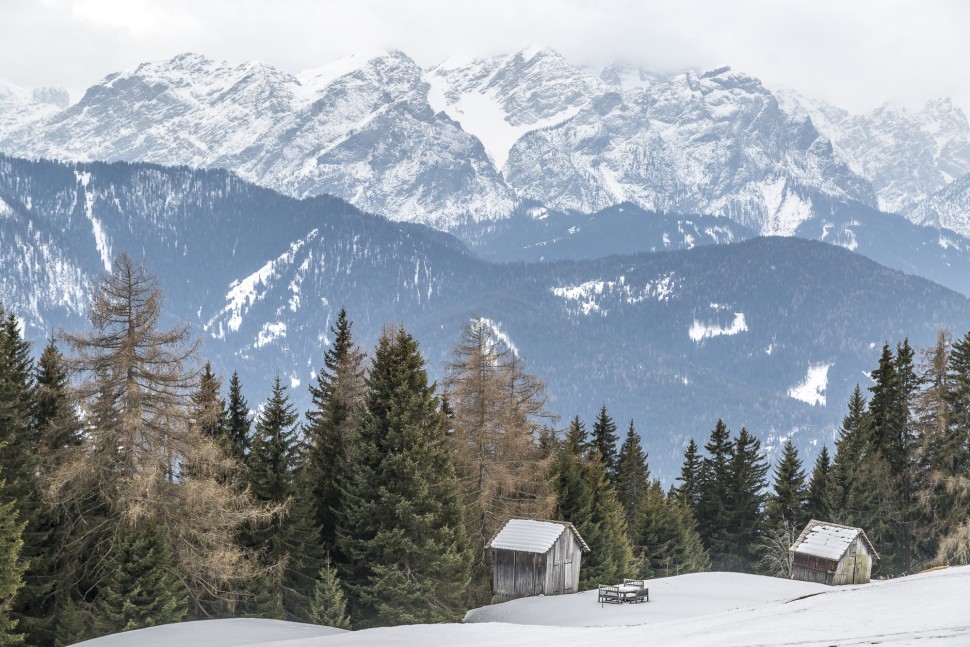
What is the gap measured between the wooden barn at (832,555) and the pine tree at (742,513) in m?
17.7

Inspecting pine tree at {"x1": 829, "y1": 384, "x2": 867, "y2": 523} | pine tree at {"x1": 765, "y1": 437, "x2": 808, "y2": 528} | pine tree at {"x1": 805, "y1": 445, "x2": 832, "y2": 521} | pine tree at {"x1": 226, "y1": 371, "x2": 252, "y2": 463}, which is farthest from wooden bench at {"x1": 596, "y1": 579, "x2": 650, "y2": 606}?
pine tree at {"x1": 765, "y1": 437, "x2": 808, "y2": 528}

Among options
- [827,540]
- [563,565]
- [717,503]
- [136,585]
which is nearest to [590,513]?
[563,565]

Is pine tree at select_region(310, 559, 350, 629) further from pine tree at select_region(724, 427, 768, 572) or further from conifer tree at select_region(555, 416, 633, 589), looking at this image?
pine tree at select_region(724, 427, 768, 572)

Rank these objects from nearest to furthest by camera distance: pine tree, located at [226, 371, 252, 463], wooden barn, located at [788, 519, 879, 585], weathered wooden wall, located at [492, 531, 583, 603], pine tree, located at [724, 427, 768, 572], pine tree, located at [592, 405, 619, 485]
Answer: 1. pine tree, located at [226, 371, 252, 463]
2. weathered wooden wall, located at [492, 531, 583, 603]
3. wooden barn, located at [788, 519, 879, 585]
4. pine tree, located at [592, 405, 619, 485]
5. pine tree, located at [724, 427, 768, 572]

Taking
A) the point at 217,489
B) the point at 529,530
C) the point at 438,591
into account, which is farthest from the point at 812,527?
the point at 217,489

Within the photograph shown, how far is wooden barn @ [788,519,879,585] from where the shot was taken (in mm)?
51188

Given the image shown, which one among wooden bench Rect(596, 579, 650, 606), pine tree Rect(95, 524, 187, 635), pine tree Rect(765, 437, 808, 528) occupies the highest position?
pine tree Rect(765, 437, 808, 528)

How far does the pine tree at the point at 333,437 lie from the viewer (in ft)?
134

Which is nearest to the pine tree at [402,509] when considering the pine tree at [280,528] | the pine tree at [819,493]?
the pine tree at [280,528]

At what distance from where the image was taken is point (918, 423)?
5506 centimetres

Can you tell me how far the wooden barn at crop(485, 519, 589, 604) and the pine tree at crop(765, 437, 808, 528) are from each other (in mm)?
25662

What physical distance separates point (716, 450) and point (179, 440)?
50.9 metres

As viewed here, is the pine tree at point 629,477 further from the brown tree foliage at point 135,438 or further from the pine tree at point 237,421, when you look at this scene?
the brown tree foliage at point 135,438

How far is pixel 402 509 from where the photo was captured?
35750mm
